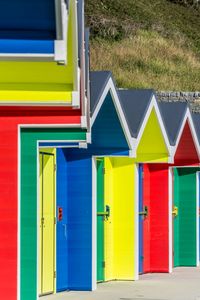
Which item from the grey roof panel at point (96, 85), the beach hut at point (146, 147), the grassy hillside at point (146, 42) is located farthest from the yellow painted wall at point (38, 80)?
the grassy hillside at point (146, 42)

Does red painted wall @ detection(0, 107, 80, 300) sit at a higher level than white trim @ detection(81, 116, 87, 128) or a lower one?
lower

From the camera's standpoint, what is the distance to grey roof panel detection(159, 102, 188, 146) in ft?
78.1

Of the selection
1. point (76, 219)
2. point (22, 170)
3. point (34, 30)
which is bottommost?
point (76, 219)

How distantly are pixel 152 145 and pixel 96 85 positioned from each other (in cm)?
355

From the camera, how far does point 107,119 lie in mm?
19656

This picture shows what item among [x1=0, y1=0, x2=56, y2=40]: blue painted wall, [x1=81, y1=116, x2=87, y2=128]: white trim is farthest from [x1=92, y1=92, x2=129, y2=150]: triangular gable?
[x1=0, y1=0, x2=56, y2=40]: blue painted wall

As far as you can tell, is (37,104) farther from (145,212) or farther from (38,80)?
(145,212)

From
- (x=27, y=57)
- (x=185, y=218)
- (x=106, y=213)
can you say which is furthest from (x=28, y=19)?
(x=185, y=218)

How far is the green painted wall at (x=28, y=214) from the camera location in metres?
15.6

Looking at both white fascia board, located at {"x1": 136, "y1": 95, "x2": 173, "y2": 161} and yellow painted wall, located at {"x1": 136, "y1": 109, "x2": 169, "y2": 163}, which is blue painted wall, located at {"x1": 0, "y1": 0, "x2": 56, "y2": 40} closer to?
white fascia board, located at {"x1": 136, "y1": 95, "x2": 173, "y2": 161}

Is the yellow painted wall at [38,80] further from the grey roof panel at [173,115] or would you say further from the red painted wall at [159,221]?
the red painted wall at [159,221]

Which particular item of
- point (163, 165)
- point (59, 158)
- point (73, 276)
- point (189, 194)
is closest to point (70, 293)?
point (73, 276)

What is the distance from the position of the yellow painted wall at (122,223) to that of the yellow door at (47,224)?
109 inches

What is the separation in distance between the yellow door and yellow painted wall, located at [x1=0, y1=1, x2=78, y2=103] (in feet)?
12.1
